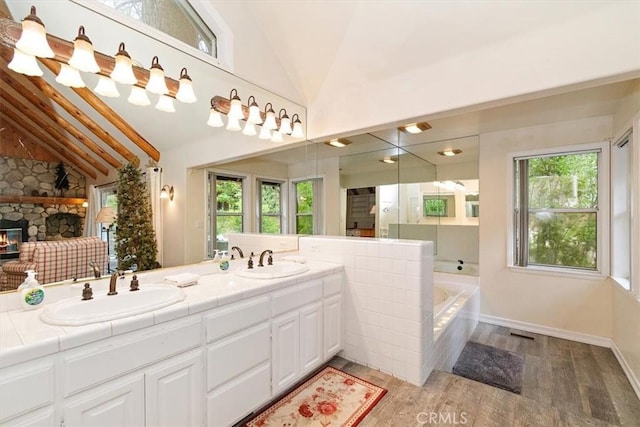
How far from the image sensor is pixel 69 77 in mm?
1545

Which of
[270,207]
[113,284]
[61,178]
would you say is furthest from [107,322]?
[270,207]

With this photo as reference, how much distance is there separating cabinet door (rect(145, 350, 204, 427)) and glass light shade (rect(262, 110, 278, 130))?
6.31 feet

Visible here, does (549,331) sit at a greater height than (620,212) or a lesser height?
lesser

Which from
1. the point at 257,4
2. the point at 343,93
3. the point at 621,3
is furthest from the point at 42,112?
the point at 621,3

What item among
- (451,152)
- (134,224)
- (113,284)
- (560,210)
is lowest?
(113,284)

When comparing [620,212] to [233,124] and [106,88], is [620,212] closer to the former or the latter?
[233,124]

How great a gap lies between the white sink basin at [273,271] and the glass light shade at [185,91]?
128cm

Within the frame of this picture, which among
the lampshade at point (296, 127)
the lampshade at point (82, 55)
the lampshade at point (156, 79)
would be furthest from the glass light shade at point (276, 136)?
the lampshade at point (82, 55)

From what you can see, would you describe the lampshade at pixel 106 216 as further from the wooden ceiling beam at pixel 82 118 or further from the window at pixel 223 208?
the window at pixel 223 208

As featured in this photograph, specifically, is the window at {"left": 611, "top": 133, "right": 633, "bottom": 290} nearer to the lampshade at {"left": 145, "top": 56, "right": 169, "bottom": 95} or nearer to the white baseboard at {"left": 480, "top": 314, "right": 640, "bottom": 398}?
the white baseboard at {"left": 480, "top": 314, "right": 640, "bottom": 398}

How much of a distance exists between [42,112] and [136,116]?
0.44 m

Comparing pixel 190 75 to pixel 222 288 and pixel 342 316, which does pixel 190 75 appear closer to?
pixel 222 288

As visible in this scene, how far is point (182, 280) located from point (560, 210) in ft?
13.0

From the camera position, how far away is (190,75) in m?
2.09
